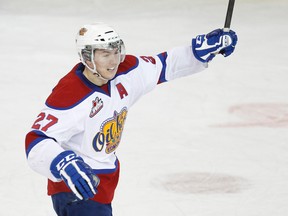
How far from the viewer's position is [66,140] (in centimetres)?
306

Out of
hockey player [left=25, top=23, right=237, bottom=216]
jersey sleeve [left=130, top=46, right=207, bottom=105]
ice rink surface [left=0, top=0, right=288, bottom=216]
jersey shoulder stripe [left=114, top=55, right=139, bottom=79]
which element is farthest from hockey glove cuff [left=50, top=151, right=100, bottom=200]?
ice rink surface [left=0, top=0, right=288, bottom=216]

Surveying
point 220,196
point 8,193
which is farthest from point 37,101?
point 220,196

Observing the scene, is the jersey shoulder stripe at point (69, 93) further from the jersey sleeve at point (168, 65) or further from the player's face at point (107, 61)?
the jersey sleeve at point (168, 65)

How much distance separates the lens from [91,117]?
313cm

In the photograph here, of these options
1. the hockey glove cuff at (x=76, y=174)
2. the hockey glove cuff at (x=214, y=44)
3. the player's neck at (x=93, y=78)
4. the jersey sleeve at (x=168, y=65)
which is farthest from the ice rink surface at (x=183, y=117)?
the hockey glove cuff at (x=76, y=174)

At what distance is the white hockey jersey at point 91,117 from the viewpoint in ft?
9.84

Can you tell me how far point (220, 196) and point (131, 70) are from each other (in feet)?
4.78

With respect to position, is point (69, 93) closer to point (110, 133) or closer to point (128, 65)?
point (110, 133)

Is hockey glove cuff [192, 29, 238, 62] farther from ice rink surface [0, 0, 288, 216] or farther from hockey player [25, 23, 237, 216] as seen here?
ice rink surface [0, 0, 288, 216]

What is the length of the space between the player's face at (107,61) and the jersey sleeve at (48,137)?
214mm

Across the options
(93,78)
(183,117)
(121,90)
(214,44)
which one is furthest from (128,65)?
(183,117)

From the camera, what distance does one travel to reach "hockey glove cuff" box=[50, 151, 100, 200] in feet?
9.17

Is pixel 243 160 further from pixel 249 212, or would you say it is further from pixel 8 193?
pixel 8 193

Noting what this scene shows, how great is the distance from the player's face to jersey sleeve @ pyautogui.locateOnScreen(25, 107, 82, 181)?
0.70ft
